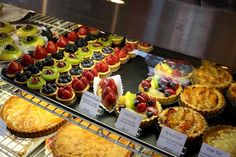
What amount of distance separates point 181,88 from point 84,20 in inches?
44.9

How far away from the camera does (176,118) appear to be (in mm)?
1795

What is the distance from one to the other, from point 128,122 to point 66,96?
0.46 m

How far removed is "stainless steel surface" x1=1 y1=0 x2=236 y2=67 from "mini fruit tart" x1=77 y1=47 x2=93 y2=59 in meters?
1.28

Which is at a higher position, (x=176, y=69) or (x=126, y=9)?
(x=126, y=9)

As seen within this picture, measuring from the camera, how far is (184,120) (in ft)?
5.92

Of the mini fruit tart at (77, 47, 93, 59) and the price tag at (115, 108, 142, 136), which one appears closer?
the price tag at (115, 108, 142, 136)

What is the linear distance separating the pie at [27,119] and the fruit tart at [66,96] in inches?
13.0

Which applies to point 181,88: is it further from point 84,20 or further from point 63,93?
point 84,20

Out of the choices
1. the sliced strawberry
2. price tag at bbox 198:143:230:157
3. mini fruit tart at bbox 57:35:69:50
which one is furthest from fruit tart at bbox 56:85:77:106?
price tag at bbox 198:143:230:157

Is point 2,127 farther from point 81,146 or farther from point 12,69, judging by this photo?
point 81,146

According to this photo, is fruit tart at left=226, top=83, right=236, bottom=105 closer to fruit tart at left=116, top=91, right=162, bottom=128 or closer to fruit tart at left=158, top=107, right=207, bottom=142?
fruit tart at left=158, top=107, right=207, bottom=142

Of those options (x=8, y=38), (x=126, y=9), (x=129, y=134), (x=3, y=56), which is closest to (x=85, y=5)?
(x=126, y=9)

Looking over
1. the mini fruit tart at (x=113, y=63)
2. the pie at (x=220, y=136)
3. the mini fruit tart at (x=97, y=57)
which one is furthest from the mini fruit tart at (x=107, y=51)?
the pie at (x=220, y=136)

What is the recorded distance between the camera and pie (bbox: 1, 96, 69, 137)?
211 cm
